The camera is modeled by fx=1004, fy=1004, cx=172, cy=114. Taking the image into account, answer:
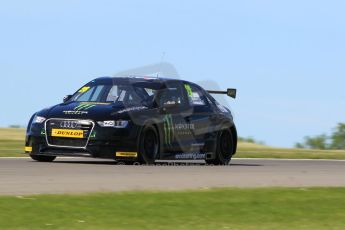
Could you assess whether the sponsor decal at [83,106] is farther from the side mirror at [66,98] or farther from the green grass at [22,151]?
the green grass at [22,151]

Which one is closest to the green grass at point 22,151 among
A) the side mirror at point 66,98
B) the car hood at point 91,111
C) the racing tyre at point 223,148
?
the side mirror at point 66,98

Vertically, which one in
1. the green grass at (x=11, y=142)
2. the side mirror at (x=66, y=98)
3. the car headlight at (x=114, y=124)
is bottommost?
the green grass at (x=11, y=142)

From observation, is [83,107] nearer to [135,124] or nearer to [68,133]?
[68,133]

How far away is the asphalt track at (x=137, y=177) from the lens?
40.5 ft

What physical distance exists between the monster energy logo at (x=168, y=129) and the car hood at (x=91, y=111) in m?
0.55

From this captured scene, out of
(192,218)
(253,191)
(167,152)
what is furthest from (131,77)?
(192,218)

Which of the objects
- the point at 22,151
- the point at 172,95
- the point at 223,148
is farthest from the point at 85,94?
the point at 22,151

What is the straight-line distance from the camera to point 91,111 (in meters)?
16.7

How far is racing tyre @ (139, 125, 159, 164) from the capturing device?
1681 centimetres

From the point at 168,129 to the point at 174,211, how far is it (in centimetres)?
739

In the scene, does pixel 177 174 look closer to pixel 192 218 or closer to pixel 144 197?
pixel 144 197

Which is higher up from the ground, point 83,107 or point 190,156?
point 83,107

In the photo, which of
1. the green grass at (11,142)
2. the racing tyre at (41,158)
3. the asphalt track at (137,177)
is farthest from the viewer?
the green grass at (11,142)

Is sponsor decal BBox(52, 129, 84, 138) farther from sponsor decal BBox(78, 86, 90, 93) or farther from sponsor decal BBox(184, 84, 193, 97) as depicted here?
sponsor decal BBox(184, 84, 193, 97)
